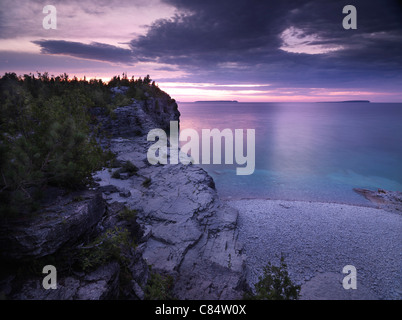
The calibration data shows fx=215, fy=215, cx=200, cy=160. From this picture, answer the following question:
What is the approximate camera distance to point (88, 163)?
367 inches

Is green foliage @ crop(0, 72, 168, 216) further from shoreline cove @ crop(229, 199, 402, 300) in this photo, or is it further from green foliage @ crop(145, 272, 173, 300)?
shoreline cove @ crop(229, 199, 402, 300)

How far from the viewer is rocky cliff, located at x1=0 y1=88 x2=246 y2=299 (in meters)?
5.79

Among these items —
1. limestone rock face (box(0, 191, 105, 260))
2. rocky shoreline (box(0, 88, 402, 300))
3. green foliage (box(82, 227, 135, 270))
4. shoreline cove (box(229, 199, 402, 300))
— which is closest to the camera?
limestone rock face (box(0, 191, 105, 260))

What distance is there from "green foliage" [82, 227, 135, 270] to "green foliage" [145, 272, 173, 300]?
4.29ft

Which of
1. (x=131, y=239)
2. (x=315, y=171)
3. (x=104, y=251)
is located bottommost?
(x=131, y=239)

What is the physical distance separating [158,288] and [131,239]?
2931mm

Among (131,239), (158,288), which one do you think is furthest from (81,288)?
(131,239)

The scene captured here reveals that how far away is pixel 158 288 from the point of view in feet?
25.5

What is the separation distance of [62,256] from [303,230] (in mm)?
15239

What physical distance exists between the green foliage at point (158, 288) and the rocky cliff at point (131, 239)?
10.5 inches

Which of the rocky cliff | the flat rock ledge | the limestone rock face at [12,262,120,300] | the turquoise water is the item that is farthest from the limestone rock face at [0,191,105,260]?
the turquoise water

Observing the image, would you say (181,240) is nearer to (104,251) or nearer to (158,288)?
(158,288)
